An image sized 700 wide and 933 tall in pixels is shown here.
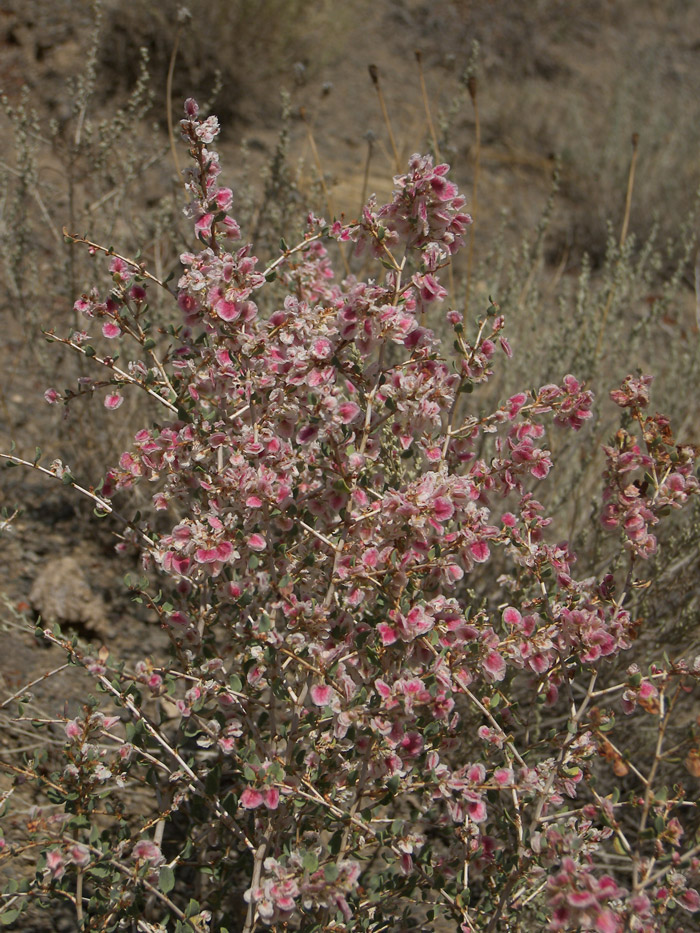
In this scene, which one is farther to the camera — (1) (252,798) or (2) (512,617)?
(2) (512,617)

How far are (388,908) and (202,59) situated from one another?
5047 mm

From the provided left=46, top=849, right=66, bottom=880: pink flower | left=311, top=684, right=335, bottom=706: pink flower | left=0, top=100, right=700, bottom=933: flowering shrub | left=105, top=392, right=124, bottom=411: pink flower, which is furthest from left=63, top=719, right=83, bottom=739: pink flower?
left=105, top=392, right=124, bottom=411: pink flower

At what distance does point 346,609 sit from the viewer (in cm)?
154

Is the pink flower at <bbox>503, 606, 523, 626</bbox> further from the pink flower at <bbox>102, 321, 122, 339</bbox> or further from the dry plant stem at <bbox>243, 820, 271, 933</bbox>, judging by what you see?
the pink flower at <bbox>102, 321, 122, 339</bbox>

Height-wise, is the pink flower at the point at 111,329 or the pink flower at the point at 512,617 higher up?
the pink flower at the point at 111,329

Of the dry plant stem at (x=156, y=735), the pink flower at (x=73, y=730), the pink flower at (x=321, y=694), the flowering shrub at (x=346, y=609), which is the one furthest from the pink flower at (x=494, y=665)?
the pink flower at (x=73, y=730)

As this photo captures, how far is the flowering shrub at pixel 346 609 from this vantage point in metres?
1.34

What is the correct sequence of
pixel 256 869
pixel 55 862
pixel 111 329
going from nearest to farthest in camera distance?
pixel 55 862 → pixel 256 869 → pixel 111 329

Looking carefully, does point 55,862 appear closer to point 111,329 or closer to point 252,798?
point 252,798

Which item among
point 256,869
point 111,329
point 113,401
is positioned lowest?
point 256,869

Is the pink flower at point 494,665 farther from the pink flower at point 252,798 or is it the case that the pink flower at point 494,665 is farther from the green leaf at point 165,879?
the green leaf at point 165,879

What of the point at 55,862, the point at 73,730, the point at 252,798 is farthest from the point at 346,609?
the point at 55,862

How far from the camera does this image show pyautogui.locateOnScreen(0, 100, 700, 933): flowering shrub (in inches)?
52.7

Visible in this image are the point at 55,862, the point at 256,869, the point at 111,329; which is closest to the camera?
the point at 55,862
